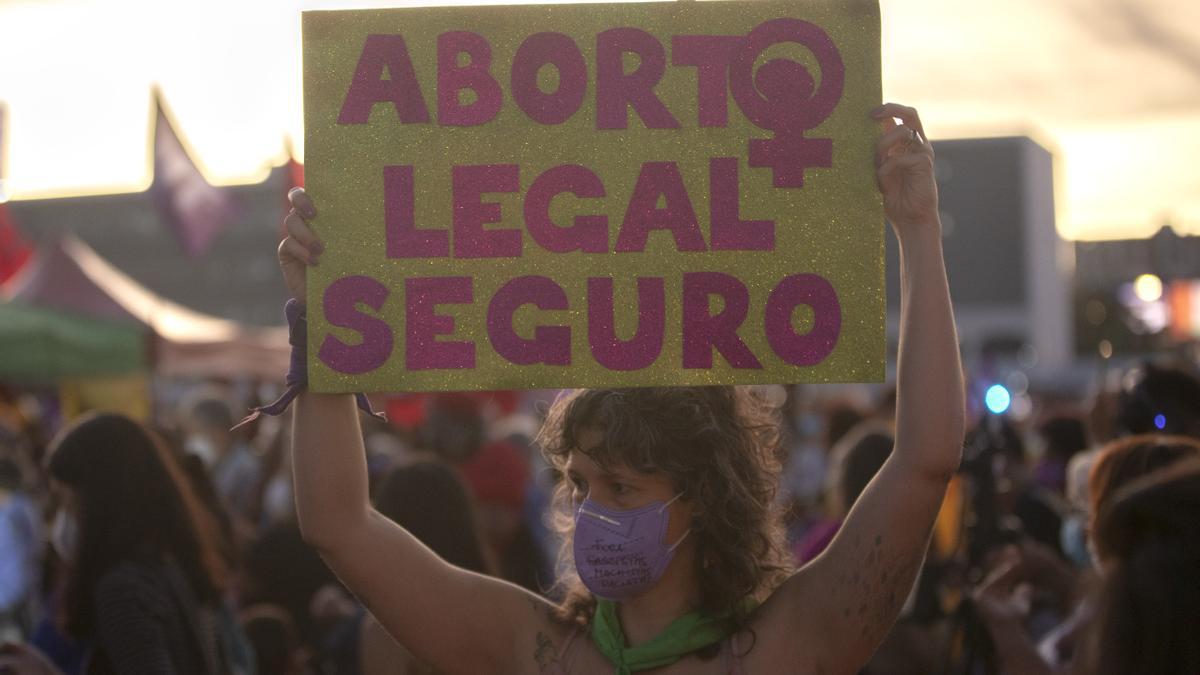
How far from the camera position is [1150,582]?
179 cm

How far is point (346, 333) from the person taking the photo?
260cm

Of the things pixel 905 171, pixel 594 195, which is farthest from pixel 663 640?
pixel 905 171

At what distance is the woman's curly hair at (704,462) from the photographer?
8.75 feet

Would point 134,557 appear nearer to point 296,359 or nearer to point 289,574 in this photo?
point 296,359

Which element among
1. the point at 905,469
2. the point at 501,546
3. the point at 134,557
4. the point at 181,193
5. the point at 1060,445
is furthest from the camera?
the point at 181,193

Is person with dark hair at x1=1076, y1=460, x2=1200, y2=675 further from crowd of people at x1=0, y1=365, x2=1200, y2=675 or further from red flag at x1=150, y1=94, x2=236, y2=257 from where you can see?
red flag at x1=150, y1=94, x2=236, y2=257

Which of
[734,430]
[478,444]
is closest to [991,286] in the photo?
[478,444]

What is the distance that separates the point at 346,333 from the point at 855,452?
10.5ft

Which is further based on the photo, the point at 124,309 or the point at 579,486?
the point at 124,309

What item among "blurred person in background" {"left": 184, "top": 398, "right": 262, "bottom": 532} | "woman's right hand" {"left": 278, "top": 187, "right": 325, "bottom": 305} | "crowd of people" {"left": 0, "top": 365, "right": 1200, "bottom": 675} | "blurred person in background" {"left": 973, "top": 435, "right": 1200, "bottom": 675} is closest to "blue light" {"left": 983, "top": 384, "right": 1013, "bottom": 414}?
"crowd of people" {"left": 0, "top": 365, "right": 1200, "bottom": 675}

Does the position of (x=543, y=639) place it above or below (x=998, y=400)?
below

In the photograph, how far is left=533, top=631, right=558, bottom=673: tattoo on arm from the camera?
Result: 8.59 ft

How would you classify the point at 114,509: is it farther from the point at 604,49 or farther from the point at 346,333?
the point at 604,49

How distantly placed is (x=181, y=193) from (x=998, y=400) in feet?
34.1
